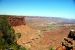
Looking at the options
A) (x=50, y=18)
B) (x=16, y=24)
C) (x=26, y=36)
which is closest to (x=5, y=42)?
(x=26, y=36)

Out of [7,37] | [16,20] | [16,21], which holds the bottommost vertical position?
[16,21]

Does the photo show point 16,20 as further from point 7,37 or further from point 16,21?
point 7,37

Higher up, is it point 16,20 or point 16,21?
point 16,20

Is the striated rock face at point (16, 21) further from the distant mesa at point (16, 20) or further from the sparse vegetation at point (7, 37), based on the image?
the sparse vegetation at point (7, 37)

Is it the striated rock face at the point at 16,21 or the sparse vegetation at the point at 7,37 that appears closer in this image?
the sparse vegetation at the point at 7,37

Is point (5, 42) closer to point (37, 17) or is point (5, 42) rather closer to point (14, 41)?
point (14, 41)

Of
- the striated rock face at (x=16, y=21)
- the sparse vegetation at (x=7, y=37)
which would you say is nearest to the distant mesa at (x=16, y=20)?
the striated rock face at (x=16, y=21)

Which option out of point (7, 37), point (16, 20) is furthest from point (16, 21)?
point (7, 37)

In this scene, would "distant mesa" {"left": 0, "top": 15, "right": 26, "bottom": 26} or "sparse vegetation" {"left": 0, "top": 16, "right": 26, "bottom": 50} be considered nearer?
"sparse vegetation" {"left": 0, "top": 16, "right": 26, "bottom": 50}

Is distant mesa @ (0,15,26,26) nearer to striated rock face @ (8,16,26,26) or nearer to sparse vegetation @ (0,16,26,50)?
striated rock face @ (8,16,26,26)

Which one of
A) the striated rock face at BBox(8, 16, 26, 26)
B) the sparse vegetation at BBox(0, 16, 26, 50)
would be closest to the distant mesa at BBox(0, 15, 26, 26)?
the striated rock face at BBox(8, 16, 26, 26)

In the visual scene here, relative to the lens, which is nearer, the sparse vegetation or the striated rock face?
the sparse vegetation
